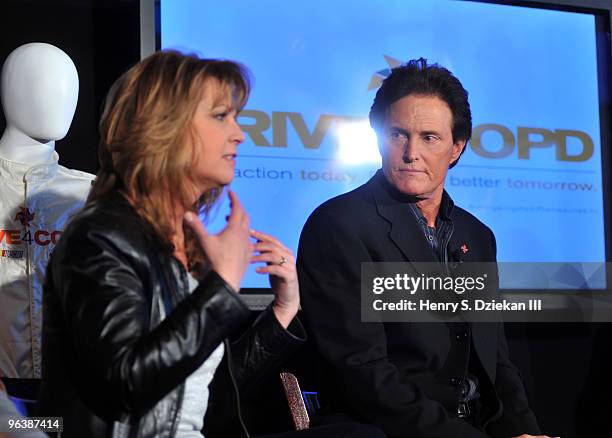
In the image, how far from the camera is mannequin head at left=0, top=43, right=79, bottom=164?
2.74 meters

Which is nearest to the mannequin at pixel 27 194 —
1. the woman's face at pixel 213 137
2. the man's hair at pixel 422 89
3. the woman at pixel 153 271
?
the man's hair at pixel 422 89

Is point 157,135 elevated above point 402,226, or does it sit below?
above

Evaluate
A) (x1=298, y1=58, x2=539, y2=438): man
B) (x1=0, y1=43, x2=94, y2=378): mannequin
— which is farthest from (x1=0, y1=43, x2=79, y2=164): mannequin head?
(x1=298, y1=58, x2=539, y2=438): man

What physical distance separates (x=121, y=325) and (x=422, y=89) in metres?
1.49

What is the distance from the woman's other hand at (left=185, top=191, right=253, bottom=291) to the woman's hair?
0.29 feet

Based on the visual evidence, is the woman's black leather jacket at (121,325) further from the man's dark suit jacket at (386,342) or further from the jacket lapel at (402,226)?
the jacket lapel at (402,226)

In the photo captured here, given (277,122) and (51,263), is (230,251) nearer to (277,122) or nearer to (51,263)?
(51,263)

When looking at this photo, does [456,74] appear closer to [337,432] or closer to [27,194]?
[27,194]

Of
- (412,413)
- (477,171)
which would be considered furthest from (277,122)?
(412,413)

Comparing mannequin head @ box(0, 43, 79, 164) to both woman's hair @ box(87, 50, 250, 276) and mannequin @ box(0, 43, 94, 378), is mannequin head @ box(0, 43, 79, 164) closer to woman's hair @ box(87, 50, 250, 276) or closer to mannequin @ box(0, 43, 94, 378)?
mannequin @ box(0, 43, 94, 378)

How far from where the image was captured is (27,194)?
9.02ft

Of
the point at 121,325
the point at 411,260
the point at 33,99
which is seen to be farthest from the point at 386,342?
the point at 33,99

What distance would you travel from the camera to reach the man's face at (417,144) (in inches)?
102

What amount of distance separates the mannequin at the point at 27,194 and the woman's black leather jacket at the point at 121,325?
118 cm
